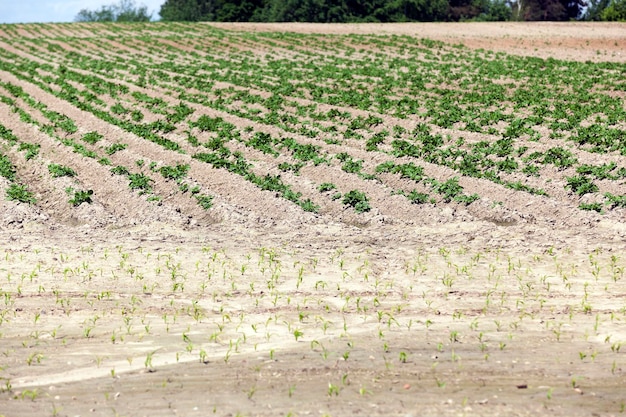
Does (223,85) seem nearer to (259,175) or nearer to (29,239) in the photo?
(259,175)

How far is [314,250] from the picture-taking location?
13.4 metres

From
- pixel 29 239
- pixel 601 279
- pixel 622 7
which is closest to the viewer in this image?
pixel 601 279

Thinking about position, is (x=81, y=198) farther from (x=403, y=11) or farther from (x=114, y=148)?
(x=403, y=11)

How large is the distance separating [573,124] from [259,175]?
9459 mm

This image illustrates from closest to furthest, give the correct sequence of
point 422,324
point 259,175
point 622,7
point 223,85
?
1. point 422,324
2. point 259,175
3. point 223,85
4. point 622,7

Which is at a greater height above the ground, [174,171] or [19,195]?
[174,171]

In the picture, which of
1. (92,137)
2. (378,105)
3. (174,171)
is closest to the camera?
(174,171)

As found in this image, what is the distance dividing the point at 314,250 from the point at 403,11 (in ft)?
265

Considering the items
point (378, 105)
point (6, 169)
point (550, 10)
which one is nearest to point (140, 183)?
point (6, 169)

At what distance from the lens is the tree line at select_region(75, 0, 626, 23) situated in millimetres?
88375

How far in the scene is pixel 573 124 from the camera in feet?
75.2

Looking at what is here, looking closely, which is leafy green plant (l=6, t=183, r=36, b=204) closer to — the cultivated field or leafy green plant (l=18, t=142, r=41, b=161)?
the cultivated field

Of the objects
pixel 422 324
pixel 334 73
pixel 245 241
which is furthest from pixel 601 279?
pixel 334 73

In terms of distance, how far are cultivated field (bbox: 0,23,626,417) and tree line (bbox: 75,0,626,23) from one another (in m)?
57.9
